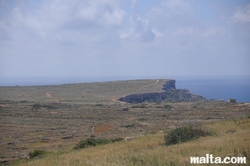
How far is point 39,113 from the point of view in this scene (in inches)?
1773

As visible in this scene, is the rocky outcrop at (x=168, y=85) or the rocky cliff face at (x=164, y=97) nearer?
the rocky cliff face at (x=164, y=97)

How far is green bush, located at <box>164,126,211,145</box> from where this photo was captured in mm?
13117

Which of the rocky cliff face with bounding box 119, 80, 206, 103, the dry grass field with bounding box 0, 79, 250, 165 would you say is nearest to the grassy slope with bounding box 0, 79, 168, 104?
the rocky cliff face with bounding box 119, 80, 206, 103

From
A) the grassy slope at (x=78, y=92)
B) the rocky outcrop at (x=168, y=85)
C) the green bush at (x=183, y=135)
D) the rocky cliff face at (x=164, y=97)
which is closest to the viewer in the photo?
the green bush at (x=183, y=135)

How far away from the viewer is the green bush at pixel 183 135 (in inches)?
516

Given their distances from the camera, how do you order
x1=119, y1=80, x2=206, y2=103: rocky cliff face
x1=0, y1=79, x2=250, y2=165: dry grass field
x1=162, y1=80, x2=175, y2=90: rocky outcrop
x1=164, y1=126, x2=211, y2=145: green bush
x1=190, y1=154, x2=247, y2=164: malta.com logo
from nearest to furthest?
x1=190, y1=154, x2=247, y2=164: malta.com logo, x1=0, y1=79, x2=250, y2=165: dry grass field, x1=164, y1=126, x2=211, y2=145: green bush, x1=119, y1=80, x2=206, y2=103: rocky cliff face, x1=162, y1=80, x2=175, y2=90: rocky outcrop

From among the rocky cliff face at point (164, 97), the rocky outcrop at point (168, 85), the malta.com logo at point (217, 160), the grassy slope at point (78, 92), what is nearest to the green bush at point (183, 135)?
the malta.com logo at point (217, 160)

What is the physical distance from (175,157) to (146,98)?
2515 inches

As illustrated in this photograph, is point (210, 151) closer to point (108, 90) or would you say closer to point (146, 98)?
point (146, 98)

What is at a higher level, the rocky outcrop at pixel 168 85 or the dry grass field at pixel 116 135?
the rocky outcrop at pixel 168 85

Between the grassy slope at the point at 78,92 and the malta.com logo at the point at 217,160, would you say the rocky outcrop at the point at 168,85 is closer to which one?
the grassy slope at the point at 78,92

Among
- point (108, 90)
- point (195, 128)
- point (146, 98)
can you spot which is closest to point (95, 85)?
point (108, 90)

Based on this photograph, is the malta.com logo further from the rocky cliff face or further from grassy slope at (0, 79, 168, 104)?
the rocky cliff face

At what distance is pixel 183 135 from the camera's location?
13391 millimetres
